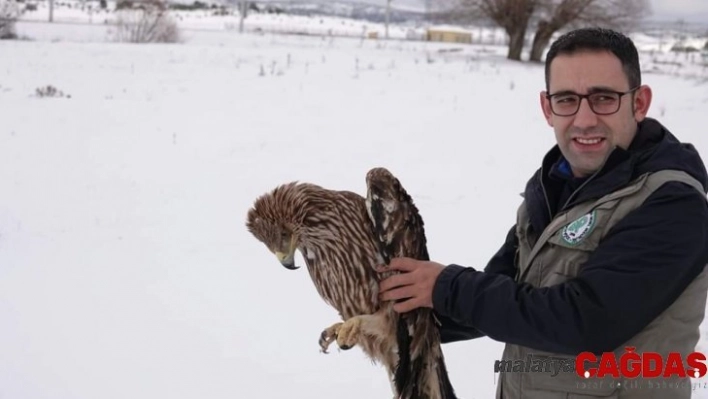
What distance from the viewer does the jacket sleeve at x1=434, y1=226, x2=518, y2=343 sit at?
2355mm

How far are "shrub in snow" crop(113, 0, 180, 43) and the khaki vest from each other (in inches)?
927

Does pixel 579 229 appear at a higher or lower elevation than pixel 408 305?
higher

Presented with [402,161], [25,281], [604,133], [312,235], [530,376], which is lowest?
[25,281]

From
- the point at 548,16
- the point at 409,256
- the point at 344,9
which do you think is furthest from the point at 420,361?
the point at 344,9

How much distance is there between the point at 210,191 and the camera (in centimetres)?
852

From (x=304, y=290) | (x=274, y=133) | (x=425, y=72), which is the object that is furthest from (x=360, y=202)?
(x=425, y=72)

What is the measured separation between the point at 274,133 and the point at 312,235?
8421 millimetres

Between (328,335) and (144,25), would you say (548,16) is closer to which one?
(144,25)

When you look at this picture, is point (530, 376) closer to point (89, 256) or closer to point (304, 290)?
point (304, 290)

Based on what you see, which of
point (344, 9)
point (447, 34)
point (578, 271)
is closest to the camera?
point (578, 271)

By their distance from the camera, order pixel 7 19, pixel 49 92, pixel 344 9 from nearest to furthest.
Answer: pixel 49 92, pixel 7 19, pixel 344 9

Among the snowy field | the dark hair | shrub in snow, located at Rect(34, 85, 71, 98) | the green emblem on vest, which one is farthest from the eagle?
shrub in snow, located at Rect(34, 85, 71, 98)

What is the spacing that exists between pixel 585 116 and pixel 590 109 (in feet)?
0.07

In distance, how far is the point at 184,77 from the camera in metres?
14.7
